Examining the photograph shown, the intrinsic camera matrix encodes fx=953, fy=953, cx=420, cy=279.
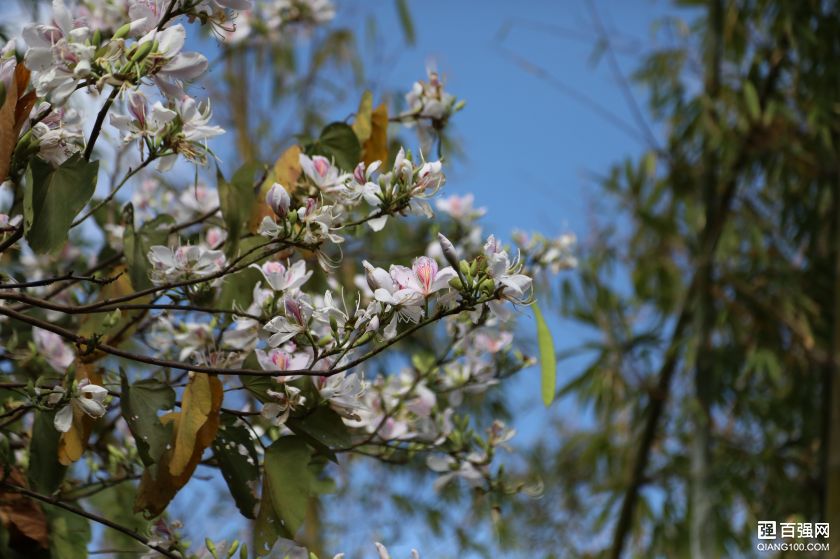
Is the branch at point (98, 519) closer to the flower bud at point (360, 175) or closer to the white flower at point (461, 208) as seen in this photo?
the flower bud at point (360, 175)

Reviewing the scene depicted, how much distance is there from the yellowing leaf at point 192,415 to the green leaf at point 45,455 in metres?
0.10

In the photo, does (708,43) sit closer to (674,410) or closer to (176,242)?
(674,410)

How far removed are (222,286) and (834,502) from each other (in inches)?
57.4

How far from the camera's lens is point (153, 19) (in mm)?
738

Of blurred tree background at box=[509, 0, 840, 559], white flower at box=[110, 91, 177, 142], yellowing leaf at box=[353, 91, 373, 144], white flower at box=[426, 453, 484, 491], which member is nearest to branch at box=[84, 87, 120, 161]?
white flower at box=[110, 91, 177, 142]

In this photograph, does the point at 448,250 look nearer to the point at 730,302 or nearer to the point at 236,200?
the point at 236,200

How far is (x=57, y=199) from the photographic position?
73 centimetres

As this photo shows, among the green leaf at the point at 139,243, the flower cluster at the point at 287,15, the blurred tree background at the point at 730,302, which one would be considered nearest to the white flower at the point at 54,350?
the green leaf at the point at 139,243

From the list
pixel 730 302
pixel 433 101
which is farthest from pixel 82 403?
pixel 730 302

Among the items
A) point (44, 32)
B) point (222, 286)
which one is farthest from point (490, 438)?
point (44, 32)

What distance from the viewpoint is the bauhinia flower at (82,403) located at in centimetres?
73

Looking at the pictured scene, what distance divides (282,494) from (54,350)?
1.22 feet

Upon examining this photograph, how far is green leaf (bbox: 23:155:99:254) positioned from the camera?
2.39 ft

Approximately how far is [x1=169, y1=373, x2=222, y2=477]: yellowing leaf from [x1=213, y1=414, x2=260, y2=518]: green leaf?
0.23 ft
